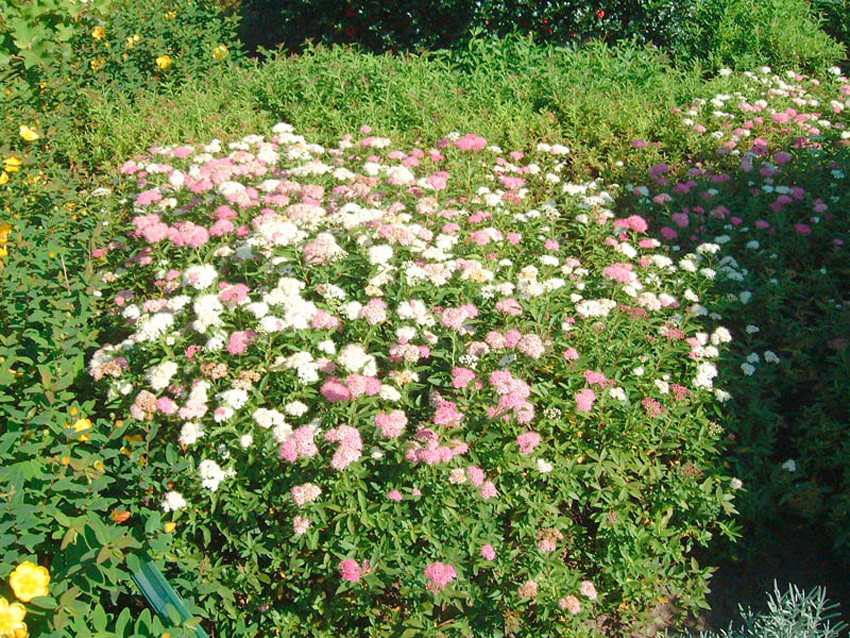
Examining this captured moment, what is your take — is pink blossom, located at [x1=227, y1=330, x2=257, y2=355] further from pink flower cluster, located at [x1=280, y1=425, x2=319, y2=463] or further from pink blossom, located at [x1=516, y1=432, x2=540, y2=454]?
pink blossom, located at [x1=516, y1=432, x2=540, y2=454]

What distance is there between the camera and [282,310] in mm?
3258

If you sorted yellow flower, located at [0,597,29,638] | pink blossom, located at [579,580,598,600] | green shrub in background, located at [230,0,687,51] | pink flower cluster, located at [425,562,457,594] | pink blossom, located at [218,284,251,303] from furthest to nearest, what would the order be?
green shrub in background, located at [230,0,687,51] → pink blossom, located at [218,284,251,303] → pink blossom, located at [579,580,598,600] → pink flower cluster, located at [425,562,457,594] → yellow flower, located at [0,597,29,638]

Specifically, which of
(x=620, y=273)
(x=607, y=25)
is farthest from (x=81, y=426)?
(x=607, y=25)

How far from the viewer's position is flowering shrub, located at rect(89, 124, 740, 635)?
2811mm

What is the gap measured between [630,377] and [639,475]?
43 cm

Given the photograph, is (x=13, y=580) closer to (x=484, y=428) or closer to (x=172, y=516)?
(x=172, y=516)

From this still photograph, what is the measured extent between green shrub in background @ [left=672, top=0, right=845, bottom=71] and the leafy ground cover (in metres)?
2.60

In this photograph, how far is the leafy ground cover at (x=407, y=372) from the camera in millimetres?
2770

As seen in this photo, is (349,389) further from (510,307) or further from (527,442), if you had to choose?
(510,307)

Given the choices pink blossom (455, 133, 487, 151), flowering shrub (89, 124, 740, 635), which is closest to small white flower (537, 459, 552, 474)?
flowering shrub (89, 124, 740, 635)

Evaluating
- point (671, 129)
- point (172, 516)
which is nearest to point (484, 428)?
point (172, 516)

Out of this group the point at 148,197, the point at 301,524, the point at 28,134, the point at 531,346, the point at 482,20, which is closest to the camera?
the point at 301,524

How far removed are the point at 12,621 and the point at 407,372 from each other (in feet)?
5.21

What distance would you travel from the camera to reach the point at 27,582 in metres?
2.09
